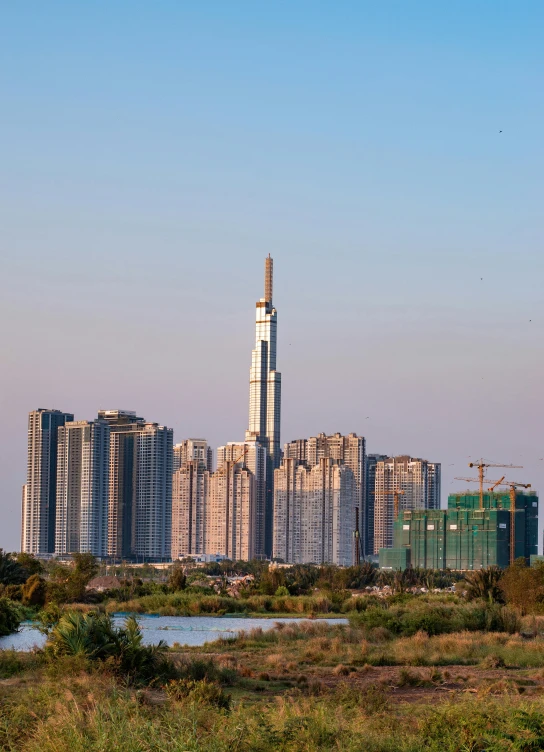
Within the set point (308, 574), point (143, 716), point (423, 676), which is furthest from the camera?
point (308, 574)

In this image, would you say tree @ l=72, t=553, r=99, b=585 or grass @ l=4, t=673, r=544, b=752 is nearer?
grass @ l=4, t=673, r=544, b=752

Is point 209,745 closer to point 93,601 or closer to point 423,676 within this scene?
point 423,676

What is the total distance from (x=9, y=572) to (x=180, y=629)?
17.1 meters

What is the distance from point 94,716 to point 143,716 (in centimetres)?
99

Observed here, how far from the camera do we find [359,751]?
11180 millimetres

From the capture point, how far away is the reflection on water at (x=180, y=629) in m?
32.6

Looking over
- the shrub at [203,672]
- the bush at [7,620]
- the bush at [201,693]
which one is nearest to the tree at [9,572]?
the bush at [7,620]

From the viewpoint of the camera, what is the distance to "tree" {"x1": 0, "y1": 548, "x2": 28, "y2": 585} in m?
56.0

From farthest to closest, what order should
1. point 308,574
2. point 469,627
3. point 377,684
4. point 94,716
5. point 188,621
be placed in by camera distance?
point 308,574 → point 188,621 → point 469,627 → point 377,684 → point 94,716

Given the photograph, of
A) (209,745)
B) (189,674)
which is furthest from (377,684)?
(209,745)

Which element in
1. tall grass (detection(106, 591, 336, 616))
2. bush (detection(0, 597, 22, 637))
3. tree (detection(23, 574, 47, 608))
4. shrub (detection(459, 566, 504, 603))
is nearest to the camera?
bush (detection(0, 597, 22, 637))

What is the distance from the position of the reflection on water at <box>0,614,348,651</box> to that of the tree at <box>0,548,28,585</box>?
773 centimetres

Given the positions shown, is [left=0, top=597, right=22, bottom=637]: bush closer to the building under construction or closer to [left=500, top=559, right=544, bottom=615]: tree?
[left=500, top=559, right=544, bottom=615]: tree

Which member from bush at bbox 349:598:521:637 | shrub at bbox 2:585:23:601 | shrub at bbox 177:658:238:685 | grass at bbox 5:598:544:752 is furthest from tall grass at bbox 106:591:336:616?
shrub at bbox 177:658:238:685
